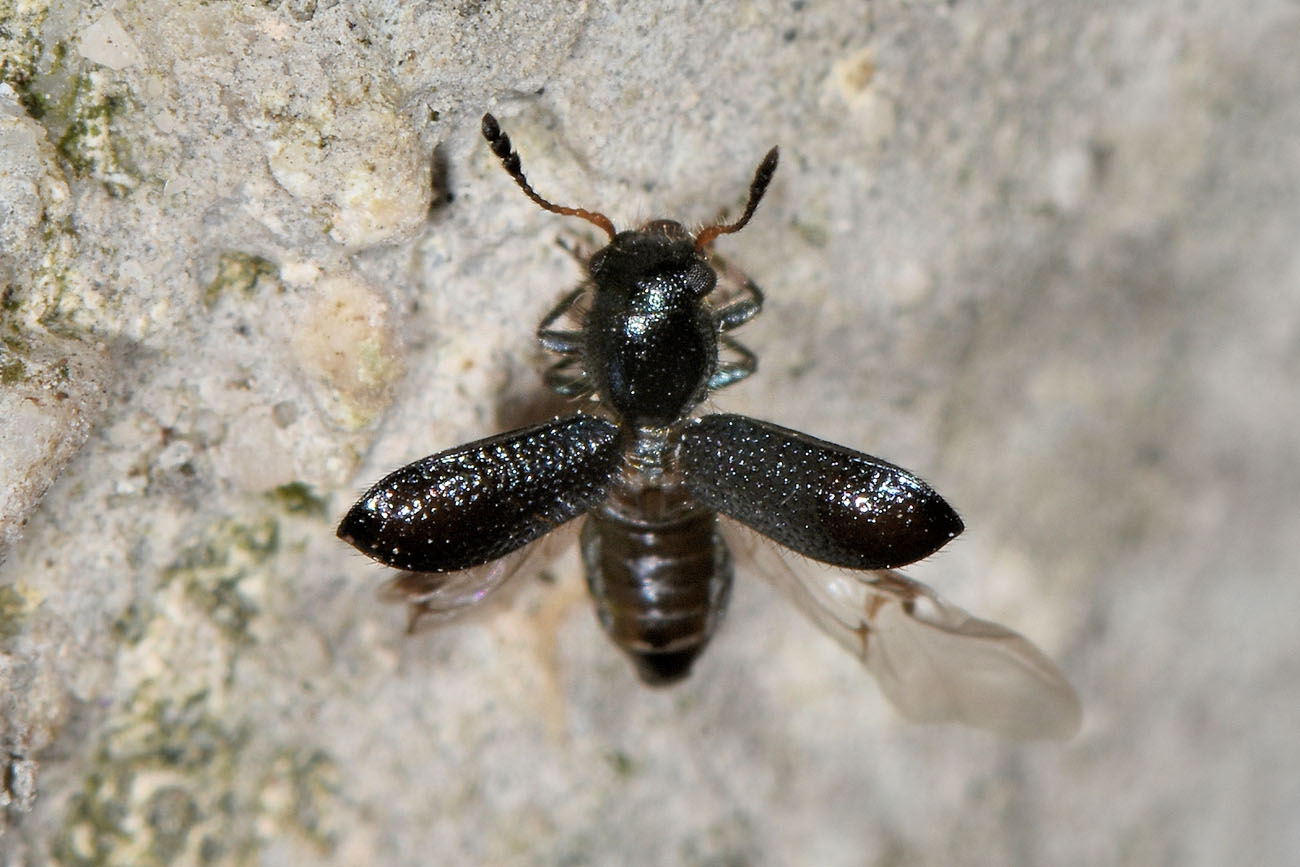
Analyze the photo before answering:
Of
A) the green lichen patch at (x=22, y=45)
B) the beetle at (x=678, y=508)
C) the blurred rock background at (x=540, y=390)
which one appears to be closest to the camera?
the green lichen patch at (x=22, y=45)

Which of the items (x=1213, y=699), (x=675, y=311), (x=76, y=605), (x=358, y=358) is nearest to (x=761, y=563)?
(x=675, y=311)

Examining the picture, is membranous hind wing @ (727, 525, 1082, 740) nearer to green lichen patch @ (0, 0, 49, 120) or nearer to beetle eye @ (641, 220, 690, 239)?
beetle eye @ (641, 220, 690, 239)

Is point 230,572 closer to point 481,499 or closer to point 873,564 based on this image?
point 481,499

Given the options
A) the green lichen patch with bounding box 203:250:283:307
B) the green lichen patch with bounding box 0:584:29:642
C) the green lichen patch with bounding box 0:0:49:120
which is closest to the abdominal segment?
the green lichen patch with bounding box 203:250:283:307

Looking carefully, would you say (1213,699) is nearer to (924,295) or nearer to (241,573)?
(924,295)

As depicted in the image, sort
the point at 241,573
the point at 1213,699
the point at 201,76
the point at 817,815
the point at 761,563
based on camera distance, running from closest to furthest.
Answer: the point at 201,76 < the point at 241,573 < the point at 761,563 < the point at 817,815 < the point at 1213,699

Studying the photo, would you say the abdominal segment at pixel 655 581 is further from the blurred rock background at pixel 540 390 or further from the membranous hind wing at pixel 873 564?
the blurred rock background at pixel 540 390

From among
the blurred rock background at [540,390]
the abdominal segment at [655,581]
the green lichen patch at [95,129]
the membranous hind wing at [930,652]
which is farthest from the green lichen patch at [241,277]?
the membranous hind wing at [930,652]
